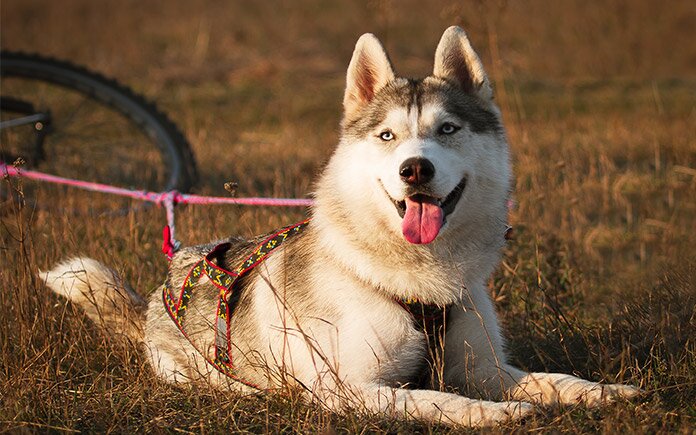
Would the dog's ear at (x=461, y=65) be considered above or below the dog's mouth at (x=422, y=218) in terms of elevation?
above

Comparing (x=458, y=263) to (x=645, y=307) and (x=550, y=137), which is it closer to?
(x=645, y=307)

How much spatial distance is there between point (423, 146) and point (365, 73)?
2.22ft

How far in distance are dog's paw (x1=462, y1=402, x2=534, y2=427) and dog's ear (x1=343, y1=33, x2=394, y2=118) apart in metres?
1.48

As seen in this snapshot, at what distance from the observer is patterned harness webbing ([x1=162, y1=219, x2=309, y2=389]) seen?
3.79m

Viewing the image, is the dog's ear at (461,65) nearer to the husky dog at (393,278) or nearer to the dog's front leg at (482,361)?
the husky dog at (393,278)

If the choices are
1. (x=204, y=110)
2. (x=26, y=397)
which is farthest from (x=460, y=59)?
(x=204, y=110)

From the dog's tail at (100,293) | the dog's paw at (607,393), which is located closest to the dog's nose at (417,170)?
the dog's paw at (607,393)

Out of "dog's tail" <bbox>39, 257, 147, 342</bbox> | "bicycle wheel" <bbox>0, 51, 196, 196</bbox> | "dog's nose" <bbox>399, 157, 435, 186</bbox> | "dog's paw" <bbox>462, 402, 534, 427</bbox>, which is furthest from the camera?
"bicycle wheel" <bbox>0, 51, 196, 196</bbox>

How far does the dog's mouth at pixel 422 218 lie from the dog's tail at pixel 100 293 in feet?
5.18

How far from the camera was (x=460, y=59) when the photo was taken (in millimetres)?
3889

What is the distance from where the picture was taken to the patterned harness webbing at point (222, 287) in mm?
3793

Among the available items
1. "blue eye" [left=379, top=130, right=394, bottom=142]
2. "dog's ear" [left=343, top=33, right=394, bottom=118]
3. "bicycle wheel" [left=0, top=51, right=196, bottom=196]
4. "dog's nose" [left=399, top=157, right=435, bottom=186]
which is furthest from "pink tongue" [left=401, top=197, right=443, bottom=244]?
"bicycle wheel" [left=0, top=51, right=196, bottom=196]

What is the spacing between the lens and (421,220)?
3.40m

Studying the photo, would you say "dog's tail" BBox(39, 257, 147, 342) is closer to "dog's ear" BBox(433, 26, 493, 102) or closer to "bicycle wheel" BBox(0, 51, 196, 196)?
"dog's ear" BBox(433, 26, 493, 102)
